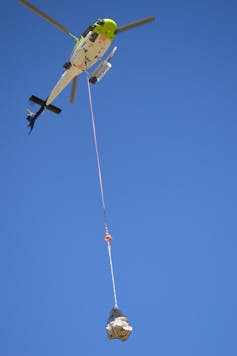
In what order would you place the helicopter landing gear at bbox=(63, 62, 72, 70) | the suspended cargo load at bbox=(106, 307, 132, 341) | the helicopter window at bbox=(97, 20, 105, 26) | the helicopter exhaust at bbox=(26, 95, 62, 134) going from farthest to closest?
the helicopter exhaust at bbox=(26, 95, 62, 134), the helicopter landing gear at bbox=(63, 62, 72, 70), the helicopter window at bbox=(97, 20, 105, 26), the suspended cargo load at bbox=(106, 307, 132, 341)

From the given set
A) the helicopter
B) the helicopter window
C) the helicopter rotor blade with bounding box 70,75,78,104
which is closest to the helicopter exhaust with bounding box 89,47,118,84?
the helicopter

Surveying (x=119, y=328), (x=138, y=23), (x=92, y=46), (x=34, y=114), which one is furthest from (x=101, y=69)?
(x=119, y=328)

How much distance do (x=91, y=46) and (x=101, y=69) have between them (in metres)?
0.82

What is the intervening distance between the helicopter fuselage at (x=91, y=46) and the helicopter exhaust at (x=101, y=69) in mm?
256

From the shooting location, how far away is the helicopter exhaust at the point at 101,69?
13.6 m

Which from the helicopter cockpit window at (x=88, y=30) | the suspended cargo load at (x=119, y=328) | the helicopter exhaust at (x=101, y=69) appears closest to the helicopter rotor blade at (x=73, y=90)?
the helicopter exhaust at (x=101, y=69)

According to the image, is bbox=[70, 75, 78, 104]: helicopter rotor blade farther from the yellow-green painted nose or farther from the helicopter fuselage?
the yellow-green painted nose

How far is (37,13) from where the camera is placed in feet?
46.7

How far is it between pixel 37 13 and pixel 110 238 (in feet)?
30.5

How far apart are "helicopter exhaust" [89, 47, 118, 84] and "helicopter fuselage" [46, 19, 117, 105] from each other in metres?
0.26

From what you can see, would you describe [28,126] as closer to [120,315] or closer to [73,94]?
[73,94]

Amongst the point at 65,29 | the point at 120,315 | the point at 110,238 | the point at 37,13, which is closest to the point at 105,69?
the point at 65,29

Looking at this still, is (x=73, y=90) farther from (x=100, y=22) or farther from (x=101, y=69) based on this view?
(x=100, y=22)

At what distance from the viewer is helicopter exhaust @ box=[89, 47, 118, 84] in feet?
44.7
